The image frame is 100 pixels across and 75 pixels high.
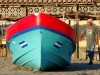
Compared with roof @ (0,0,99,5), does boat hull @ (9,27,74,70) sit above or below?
below

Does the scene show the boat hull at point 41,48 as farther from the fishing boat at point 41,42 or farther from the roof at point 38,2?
the roof at point 38,2

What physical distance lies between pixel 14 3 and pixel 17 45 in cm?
1043

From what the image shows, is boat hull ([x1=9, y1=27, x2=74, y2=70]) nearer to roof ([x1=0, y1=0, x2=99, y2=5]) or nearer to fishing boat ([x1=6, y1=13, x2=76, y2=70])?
fishing boat ([x1=6, y1=13, x2=76, y2=70])

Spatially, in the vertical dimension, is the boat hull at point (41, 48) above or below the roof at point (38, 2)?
below

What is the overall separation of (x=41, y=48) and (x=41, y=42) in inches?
7.2

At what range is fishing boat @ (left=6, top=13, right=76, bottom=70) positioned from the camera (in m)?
11.6

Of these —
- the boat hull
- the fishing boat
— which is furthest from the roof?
the boat hull

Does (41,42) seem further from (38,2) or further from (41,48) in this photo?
(38,2)

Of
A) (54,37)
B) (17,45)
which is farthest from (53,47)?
(17,45)

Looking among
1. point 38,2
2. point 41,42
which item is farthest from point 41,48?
point 38,2

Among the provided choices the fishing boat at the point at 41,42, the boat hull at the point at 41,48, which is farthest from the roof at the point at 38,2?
the boat hull at the point at 41,48

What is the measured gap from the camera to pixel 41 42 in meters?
11.6

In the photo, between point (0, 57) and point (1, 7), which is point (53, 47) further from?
point (1, 7)

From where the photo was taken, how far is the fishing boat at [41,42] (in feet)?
38.1
